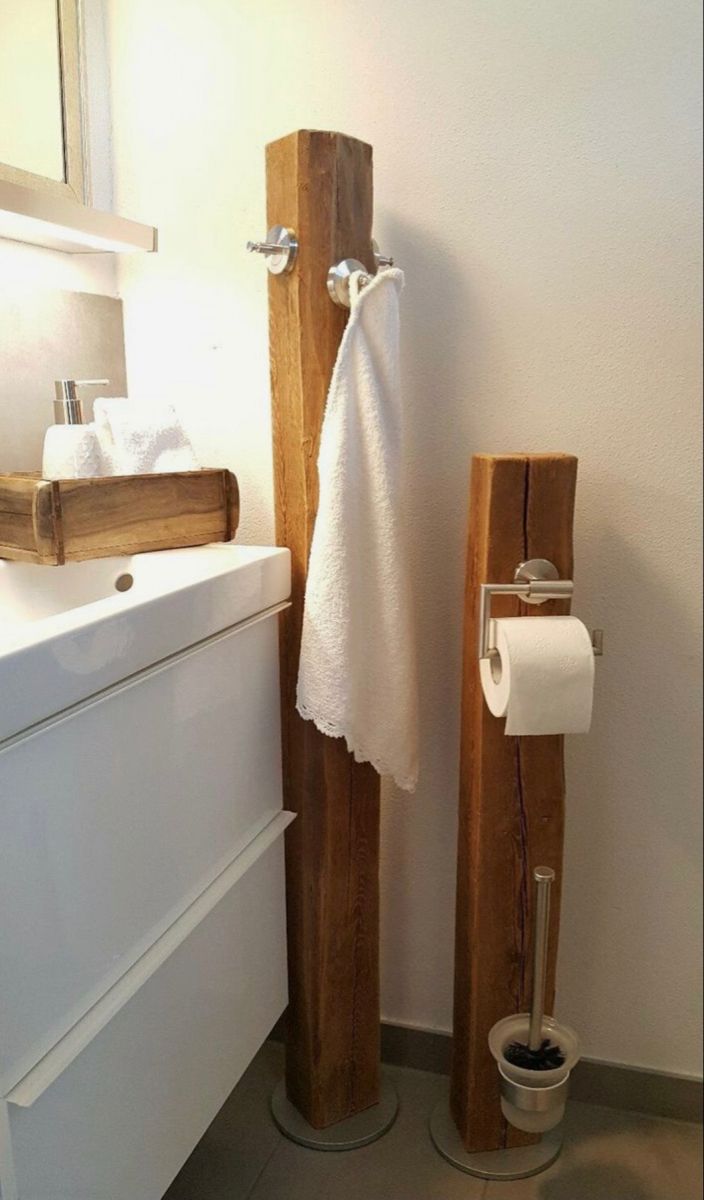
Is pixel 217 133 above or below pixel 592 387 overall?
above

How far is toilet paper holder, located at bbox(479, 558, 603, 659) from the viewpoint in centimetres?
110

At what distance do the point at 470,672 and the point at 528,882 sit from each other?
294 mm

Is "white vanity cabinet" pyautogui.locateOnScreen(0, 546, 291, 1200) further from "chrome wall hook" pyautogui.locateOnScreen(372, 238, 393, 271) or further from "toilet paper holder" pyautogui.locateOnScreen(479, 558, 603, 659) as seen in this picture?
"chrome wall hook" pyautogui.locateOnScreen(372, 238, 393, 271)

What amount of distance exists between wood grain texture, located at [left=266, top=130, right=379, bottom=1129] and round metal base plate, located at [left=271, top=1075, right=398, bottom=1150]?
0.04 ft

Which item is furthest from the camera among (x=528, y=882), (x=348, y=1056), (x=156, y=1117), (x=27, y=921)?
(x=348, y=1056)

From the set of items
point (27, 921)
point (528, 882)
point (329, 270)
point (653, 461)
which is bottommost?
point (528, 882)

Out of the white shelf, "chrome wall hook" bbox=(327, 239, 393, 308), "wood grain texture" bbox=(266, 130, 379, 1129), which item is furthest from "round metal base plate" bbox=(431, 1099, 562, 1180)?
the white shelf

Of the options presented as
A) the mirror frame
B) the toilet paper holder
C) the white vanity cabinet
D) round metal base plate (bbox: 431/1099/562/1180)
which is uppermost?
the mirror frame

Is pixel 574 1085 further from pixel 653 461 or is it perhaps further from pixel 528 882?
pixel 653 461

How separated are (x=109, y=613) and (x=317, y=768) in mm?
485

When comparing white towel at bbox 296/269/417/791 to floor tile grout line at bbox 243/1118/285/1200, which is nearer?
white towel at bbox 296/269/417/791

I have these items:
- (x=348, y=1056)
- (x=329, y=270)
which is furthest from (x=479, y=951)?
(x=329, y=270)

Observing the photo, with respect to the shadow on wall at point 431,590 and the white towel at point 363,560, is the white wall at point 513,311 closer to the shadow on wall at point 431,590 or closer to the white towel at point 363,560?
the shadow on wall at point 431,590

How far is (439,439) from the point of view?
4.22 ft
